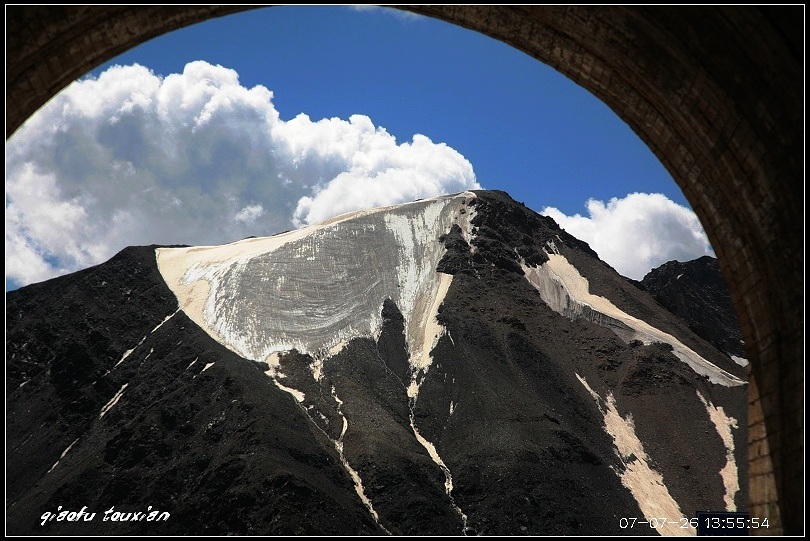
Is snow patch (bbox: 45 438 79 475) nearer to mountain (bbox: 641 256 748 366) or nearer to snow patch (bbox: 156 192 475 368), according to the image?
snow patch (bbox: 156 192 475 368)

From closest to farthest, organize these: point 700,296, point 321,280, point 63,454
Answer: point 63,454, point 321,280, point 700,296

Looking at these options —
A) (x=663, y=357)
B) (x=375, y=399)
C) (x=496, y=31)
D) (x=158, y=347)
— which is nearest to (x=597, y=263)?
(x=663, y=357)

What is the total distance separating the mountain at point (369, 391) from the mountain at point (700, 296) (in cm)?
2358

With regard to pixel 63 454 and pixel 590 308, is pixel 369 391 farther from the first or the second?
pixel 590 308

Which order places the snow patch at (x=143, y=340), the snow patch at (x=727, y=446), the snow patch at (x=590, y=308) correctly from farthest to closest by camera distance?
the snow patch at (x=590, y=308) < the snow patch at (x=143, y=340) < the snow patch at (x=727, y=446)

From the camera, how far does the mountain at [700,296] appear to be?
10188cm

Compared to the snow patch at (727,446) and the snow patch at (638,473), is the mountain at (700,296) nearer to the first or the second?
the snow patch at (727,446)

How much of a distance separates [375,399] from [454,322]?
12807mm

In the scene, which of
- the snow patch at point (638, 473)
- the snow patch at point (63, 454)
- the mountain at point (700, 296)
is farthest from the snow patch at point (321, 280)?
the mountain at point (700, 296)

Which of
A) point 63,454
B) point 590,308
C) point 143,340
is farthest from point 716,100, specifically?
point 590,308

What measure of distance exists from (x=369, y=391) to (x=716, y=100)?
53.6 m

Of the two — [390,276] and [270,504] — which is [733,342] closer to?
[390,276]

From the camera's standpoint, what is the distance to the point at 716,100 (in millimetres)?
6039

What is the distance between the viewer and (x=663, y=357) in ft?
216
